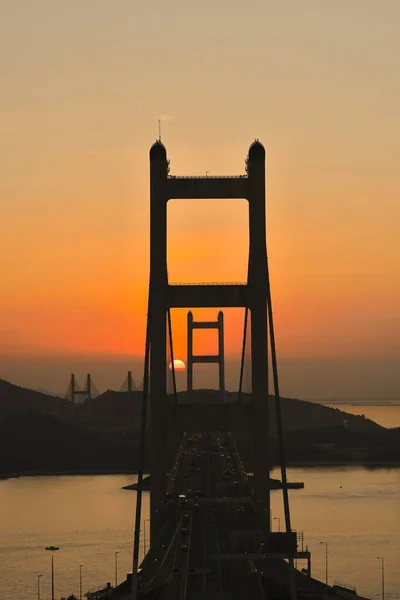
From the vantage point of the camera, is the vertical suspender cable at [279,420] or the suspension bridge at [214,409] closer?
the vertical suspender cable at [279,420]

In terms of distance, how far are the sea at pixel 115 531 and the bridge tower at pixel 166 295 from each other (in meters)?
6.31

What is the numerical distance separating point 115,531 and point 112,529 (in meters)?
1.09

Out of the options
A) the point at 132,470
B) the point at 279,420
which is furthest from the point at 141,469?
the point at 132,470

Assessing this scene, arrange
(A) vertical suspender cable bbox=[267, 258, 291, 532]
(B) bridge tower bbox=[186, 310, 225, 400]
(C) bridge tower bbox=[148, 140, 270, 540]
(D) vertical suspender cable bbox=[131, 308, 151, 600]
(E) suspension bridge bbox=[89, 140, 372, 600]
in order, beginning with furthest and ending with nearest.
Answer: (B) bridge tower bbox=[186, 310, 225, 400]
(C) bridge tower bbox=[148, 140, 270, 540]
(E) suspension bridge bbox=[89, 140, 372, 600]
(A) vertical suspender cable bbox=[267, 258, 291, 532]
(D) vertical suspender cable bbox=[131, 308, 151, 600]

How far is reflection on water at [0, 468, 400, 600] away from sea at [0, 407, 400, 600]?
0.16 ft

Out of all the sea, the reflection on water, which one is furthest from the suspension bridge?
the reflection on water

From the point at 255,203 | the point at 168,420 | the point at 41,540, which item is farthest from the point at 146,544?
the point at 255,203

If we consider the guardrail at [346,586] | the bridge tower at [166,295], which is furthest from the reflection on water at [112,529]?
the bridge tower at [166,295]

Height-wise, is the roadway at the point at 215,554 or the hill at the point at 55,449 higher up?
the hill at the point at 55,449

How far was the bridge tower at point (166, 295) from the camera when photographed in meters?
39.0

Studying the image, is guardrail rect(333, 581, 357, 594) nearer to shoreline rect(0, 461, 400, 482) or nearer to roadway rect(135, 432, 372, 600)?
roadway rect(135, 432, 372, 600)

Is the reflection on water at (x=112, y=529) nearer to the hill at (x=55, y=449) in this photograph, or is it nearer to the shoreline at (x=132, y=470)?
the shoreline at (x=132, y=470)

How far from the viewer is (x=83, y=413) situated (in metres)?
192

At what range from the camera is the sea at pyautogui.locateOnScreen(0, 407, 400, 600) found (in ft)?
167
